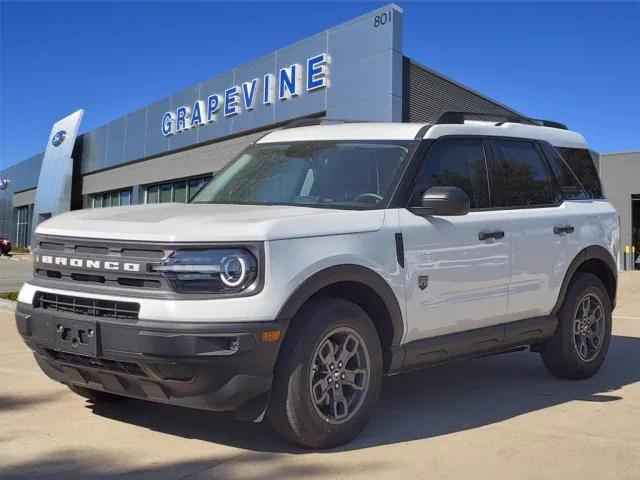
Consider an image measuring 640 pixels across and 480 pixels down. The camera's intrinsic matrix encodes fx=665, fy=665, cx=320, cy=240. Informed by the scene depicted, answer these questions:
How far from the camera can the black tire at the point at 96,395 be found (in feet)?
15.2

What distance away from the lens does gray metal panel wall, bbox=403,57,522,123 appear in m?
15.8

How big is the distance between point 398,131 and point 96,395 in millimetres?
2850

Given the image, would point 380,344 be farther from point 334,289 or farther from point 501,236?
point 501,236

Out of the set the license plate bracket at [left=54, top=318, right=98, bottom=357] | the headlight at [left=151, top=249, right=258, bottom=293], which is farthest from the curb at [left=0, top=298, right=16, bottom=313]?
the headlight at [left=151, top=249, right=258, bottom=293]

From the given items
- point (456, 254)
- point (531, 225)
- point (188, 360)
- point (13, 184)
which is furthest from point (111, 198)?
point (188, 360)

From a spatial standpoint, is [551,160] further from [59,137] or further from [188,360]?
[59,137]

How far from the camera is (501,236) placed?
4.88 meters

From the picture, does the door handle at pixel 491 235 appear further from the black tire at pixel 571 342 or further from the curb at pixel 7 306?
the curb at pixel 7 306

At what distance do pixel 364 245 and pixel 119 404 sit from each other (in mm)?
2240

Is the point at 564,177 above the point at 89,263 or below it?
above

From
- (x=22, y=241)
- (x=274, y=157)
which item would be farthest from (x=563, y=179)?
(x=22, y=241)

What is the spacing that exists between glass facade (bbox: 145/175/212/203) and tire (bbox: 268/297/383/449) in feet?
65.8

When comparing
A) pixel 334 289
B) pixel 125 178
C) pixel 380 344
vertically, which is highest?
pixel 125 178

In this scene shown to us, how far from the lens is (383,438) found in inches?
162
